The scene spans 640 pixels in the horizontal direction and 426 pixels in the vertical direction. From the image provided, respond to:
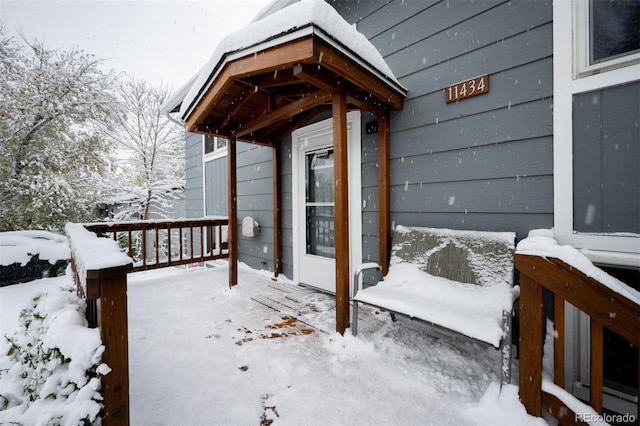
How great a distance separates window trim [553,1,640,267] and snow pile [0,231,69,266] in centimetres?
610

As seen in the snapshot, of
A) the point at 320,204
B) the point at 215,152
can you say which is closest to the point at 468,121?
the point at 320,204

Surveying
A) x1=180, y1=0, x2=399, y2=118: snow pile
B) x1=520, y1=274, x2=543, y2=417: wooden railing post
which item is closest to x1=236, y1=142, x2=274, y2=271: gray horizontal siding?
x1=180, y1=0, x2=399, y2=118: snow pile

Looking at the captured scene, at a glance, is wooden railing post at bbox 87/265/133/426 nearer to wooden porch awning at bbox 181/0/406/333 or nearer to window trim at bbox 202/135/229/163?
wooden porch awning at bbox 181/0/406/333

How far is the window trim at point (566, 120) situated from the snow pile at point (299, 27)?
112cm

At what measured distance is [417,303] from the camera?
183 centimetres

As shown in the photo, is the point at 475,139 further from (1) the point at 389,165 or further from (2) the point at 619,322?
(2) the point at 619,322

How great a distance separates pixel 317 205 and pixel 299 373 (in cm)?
210

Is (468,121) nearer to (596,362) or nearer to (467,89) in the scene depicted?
(467,89)

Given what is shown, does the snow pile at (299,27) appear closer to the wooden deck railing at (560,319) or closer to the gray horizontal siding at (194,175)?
the wooden deck railing at (560,319)

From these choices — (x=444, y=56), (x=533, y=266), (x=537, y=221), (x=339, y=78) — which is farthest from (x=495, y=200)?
(x=339, y=78)

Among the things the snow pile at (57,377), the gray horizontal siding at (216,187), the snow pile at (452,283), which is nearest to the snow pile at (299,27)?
the snow pile at (452,283)

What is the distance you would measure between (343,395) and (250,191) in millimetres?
3618

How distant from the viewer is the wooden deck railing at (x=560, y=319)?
3.43ft

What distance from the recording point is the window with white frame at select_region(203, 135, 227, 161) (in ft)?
17.0
